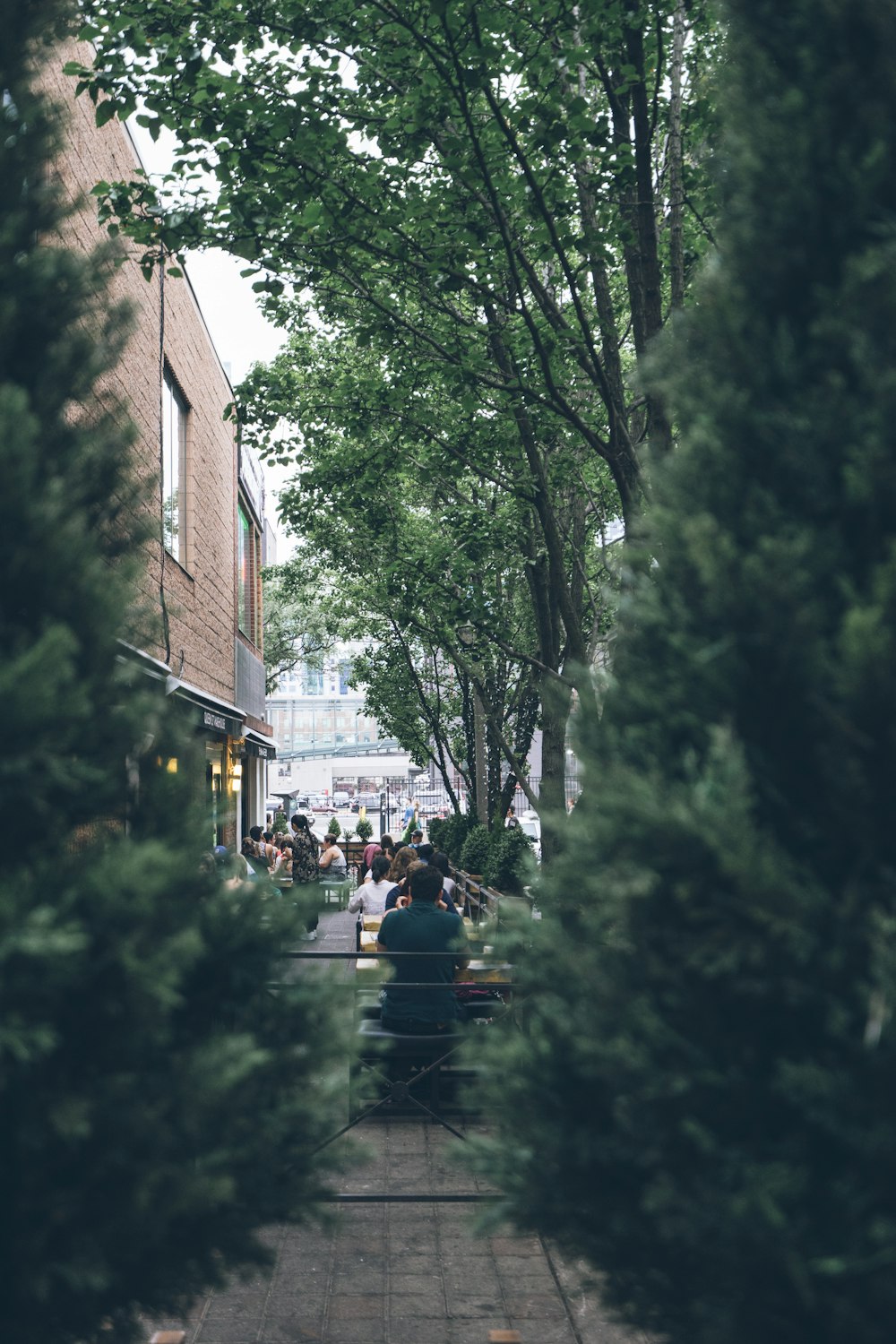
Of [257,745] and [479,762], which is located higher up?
[257,745]

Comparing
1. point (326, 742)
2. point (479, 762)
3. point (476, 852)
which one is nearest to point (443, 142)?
point (476, 852)

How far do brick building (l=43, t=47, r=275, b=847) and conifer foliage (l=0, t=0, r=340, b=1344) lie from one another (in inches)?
8.1

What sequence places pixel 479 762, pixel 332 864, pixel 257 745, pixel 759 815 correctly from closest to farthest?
pixel 759 815
pixel 332 864
pixel 479 762
pixel 257 745

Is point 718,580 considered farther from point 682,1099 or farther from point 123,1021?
point 123,1021

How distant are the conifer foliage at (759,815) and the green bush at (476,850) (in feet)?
55.3

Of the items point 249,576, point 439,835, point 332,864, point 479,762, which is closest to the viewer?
point 332,864

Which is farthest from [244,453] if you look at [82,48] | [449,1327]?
[449,1327]

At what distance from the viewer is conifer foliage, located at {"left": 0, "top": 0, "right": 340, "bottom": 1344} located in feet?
7.72

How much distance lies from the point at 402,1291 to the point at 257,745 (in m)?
24.9

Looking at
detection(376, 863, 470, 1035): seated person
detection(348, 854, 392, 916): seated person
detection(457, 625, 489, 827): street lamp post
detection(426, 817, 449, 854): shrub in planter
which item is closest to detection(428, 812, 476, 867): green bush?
detection(426, 817, 449, 854): shrub in planter

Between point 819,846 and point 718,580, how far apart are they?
0.56 metres

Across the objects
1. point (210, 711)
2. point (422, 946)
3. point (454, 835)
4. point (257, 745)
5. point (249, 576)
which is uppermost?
point (249, 576)

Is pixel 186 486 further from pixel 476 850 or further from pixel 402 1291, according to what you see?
pixel 402 1291

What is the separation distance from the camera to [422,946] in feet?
24.6
